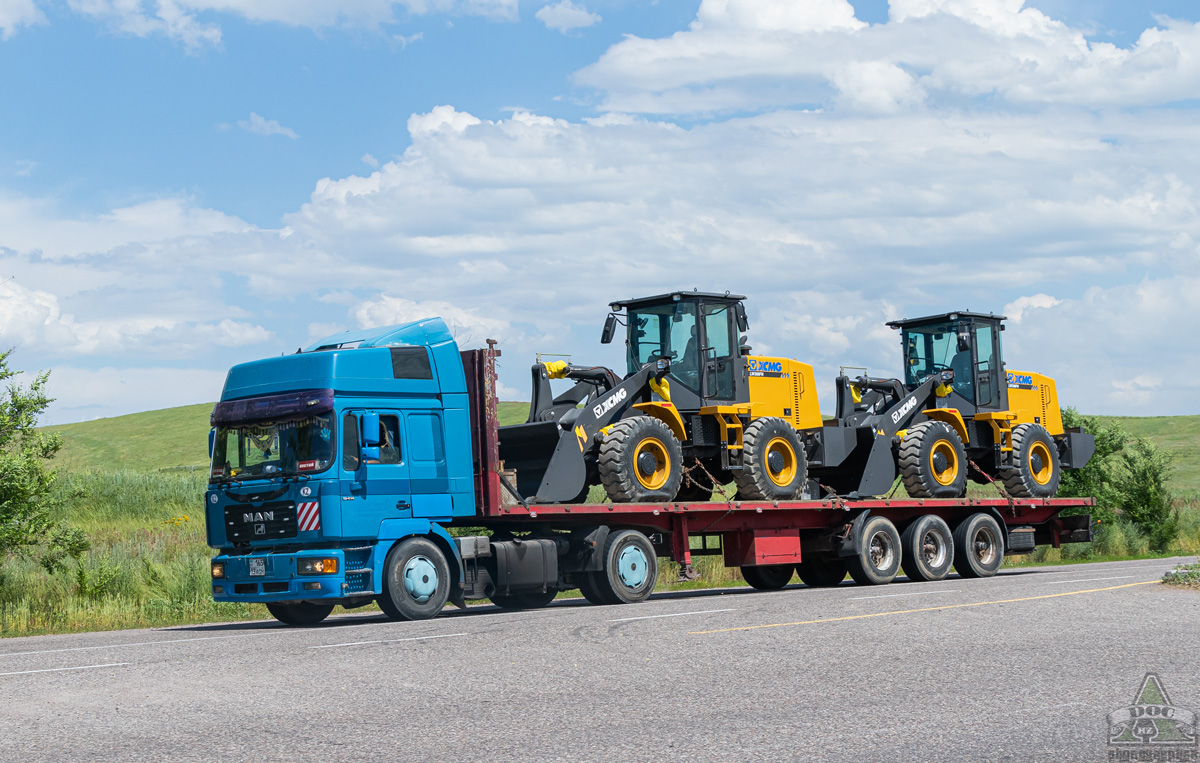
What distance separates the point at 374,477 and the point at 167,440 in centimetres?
7080

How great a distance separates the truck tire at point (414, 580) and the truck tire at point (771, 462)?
18.0 ft

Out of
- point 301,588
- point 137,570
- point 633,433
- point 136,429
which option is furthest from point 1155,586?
point 136,429

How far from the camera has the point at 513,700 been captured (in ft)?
27.6

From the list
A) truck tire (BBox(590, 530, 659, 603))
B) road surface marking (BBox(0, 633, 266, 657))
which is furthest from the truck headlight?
truck tire (BBox(590, 530, 659, 603))

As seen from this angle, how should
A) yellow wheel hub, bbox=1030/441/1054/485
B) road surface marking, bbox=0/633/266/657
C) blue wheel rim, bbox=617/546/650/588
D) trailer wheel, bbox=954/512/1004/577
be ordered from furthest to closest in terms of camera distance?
yellow wheel hub, bbox=1030/441/1054/485
trailer wheel, bbox=954/512/1004/577
blue wheel rim, bbox=617/546/650/588
road surface marking, bbox=0/633/266/657

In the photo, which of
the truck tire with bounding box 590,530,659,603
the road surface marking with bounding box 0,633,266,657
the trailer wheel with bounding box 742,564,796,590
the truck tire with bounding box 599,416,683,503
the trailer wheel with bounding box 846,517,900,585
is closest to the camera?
the road surface marking with bounding box 0,633,266,657

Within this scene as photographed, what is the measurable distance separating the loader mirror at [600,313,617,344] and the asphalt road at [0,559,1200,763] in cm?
600

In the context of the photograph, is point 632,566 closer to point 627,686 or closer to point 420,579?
point 420,579

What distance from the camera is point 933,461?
2256 cm

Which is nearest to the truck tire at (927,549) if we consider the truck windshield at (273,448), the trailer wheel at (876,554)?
the trailer wheel at (876,554)

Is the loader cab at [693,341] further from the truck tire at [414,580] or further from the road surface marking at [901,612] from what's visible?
the road surface marking at [901,612]

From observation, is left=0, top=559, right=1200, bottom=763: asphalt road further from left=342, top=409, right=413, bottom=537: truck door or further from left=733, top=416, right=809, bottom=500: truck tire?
left=733, top=416, right=809, bottom=500: truck tire

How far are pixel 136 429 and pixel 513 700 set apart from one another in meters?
84.8

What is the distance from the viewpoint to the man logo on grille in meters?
6.63
